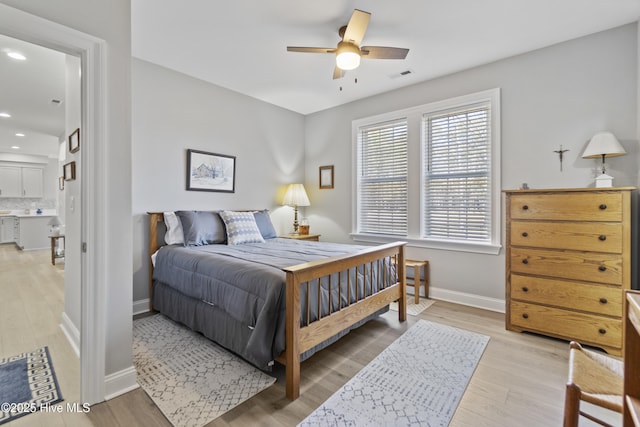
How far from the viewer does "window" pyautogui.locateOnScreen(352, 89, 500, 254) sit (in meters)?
3.25

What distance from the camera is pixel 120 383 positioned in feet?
5.83

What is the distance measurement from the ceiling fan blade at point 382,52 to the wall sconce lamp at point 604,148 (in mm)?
1764

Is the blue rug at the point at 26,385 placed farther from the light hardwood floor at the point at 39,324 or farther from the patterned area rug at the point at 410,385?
the patterned area rug at the point at 410,385

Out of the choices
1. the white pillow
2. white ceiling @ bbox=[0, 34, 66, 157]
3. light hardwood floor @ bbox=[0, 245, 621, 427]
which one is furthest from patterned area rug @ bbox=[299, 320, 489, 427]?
white ceiling @ bbox=[0, 34, 66, 157]

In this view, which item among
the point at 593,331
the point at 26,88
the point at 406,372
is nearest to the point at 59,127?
the point at 26,88

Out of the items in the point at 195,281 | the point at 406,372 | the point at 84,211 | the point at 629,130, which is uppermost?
the point at 629,130

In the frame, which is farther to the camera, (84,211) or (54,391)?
(54,391)

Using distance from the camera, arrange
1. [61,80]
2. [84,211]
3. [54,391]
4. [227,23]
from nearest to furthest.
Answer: [84,211] → [54,391] → [227,23] → [61,80]

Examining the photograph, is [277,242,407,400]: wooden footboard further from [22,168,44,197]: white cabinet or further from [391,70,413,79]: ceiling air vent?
[22,168,44,197]: white cabinet

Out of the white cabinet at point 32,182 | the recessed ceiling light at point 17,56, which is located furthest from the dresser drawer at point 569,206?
the white cabinet at point 32,182

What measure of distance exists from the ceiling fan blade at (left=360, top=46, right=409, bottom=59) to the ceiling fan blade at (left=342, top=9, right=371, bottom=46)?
11 centimetres

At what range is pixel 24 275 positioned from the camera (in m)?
4.44

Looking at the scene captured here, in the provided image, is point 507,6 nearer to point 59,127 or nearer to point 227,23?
point 227,23

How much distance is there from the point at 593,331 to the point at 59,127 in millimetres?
8066
